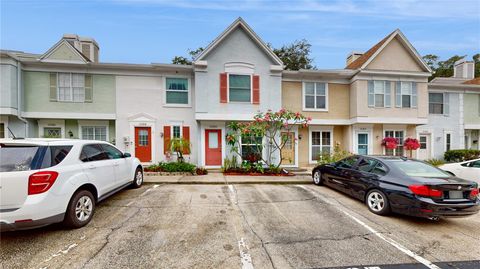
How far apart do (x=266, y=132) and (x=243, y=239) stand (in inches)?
294

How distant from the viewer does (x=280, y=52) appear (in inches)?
958

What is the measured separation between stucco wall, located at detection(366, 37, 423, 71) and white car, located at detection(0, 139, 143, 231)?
14.3 m

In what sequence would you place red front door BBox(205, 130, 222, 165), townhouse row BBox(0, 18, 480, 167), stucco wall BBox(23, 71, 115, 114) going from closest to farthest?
stucco wall BBox(23, 71, 115, 114) → townhouse row BBox(0, 18, 480, 167) → red front door BBox(205, 130, 222, 165)

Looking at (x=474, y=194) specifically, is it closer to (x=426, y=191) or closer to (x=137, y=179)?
(x=426, y=191)

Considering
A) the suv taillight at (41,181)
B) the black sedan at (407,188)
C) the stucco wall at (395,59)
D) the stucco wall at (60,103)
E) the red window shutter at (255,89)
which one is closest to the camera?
the suv taillight at (41,181)

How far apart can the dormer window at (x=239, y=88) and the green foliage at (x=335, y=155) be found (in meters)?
5.12

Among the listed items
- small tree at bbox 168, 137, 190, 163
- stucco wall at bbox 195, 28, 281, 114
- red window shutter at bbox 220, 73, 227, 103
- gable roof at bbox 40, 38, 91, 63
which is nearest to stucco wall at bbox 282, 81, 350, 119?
stucco wall at bbox 195, 28, 281, 114

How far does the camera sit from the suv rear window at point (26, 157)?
3.24 meters

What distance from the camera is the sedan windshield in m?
4.72

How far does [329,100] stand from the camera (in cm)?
1217

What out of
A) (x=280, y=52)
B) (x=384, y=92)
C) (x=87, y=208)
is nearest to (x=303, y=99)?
(x=384, y=92)

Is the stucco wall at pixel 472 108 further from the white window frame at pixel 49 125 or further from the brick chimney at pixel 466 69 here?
the white window frame at pixel 49 125

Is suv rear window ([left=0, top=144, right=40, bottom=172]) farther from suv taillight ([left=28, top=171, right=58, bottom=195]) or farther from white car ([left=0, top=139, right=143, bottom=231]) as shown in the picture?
suv taillight ([left=28, top=171, right=58, bottom=195])

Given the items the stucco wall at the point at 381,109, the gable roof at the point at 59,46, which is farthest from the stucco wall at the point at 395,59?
the gable roof at the point at 59,46
